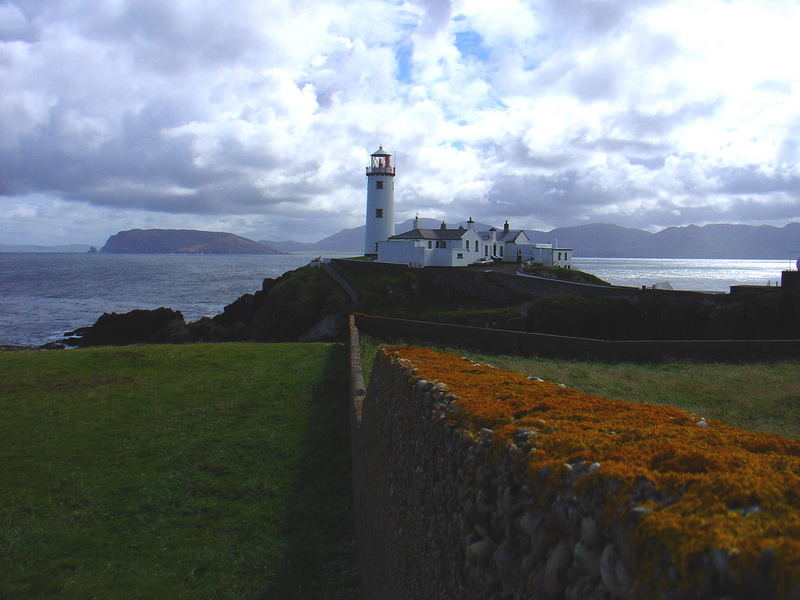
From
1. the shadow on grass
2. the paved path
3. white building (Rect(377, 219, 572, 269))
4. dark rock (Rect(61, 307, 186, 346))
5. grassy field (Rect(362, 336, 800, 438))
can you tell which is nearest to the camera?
the shadow on grass

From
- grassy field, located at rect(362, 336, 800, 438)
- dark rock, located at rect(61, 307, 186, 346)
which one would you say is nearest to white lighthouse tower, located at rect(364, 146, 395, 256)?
dark rock, located at rect(61, 307, 186, 346)

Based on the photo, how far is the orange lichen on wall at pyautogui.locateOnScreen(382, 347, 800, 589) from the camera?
80.3 inches

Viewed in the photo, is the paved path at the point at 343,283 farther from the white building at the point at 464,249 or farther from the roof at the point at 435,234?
the roof at the point at 435,234

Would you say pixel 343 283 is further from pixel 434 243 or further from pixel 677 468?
pixel 677 468

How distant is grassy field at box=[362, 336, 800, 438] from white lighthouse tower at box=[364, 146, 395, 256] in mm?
49919

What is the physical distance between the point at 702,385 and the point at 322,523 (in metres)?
9.65

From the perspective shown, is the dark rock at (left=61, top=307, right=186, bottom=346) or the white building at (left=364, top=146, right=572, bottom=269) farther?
the white building at (left=364, top=146, right=572, bottom=269)

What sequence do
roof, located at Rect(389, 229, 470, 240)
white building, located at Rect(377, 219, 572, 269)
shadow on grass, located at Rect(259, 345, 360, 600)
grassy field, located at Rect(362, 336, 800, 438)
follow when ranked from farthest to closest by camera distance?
roof, located at Rect(389, 229, 470, 240) < white building, located at Rect(377, 219, 572, 269) < grassy field, located at Rect(362, 336, 800, 438) < shadow on grass, located at Rect(259, 345, 360, 600)

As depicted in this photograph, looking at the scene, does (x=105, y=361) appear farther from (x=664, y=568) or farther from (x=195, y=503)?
(x=664, y=568)

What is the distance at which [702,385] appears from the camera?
14.2 metres

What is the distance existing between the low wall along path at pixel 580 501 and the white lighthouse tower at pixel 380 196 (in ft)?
209

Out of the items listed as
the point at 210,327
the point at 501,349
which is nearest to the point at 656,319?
the point at 501,349

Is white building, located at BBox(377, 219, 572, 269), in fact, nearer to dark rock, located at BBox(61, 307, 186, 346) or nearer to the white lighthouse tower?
the white lighthouse tower

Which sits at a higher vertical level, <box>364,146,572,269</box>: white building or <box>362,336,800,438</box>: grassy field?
<box>364,146,572,269</box>: white building
